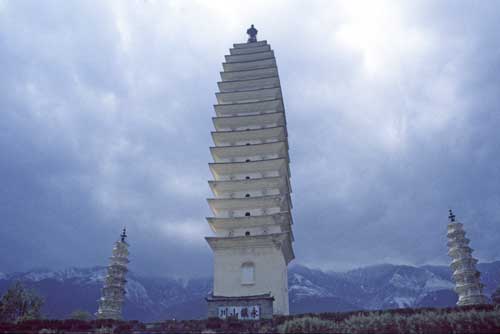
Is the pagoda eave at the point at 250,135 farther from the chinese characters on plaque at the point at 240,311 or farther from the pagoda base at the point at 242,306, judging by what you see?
the chinese characters on plaque at the point at 240,311

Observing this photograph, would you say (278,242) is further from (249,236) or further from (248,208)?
(248,208)

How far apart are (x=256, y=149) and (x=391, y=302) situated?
189 metres

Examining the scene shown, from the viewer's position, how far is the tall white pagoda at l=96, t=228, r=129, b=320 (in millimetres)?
33000

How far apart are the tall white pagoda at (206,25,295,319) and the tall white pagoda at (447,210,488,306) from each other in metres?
15.0

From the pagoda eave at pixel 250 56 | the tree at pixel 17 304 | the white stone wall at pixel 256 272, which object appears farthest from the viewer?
the pagoda eave at pixel 250 56

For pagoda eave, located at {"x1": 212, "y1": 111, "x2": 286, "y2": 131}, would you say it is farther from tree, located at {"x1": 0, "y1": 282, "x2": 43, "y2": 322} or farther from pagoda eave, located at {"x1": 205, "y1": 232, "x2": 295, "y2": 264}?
tree, located at {"x1": 0, "y1": 282, "x2": 43, "y2": 322}

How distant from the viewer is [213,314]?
1096 inches

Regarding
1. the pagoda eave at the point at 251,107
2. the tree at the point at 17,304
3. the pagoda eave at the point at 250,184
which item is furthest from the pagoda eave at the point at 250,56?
the tree at the point at 17,304

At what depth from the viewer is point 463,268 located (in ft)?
119

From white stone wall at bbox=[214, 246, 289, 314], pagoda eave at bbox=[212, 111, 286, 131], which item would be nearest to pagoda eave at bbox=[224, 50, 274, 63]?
pagoda eave at bbox=[212, 111, 286, 131]

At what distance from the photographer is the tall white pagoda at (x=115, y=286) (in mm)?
33000

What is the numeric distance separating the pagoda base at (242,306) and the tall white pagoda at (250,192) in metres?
0.06

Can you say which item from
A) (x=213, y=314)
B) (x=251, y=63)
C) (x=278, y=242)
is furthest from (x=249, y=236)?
(x=251, y=63)

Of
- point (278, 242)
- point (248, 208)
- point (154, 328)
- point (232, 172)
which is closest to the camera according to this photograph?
point (154, 328)
